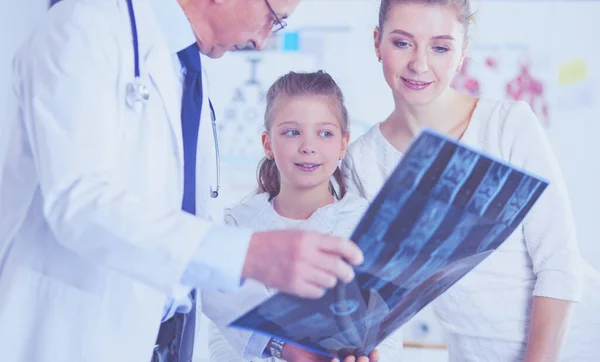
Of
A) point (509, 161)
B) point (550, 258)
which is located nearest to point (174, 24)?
point (509, 161)

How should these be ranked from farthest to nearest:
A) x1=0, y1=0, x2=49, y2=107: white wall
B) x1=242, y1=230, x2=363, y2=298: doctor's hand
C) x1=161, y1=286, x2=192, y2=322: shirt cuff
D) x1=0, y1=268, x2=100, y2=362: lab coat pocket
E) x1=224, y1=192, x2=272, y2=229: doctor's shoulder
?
x1=0, y1=0, x2=49, y2=107: white wall < x1=224, y1=192, x2=272, y2=229: doctor's shoulder < x1=161, y1=286, x2=192, y2=322: shirt cuff < x1=0, y1=268, x2=100, y2=362: lab coat pocket < x1=242, y1=230, x2=363, y2=298: doctor's hand

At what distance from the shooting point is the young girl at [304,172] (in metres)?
1.61

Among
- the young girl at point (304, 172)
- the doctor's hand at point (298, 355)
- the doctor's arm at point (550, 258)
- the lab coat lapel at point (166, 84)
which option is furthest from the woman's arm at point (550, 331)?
the lab coat lapel at point (166, 84)

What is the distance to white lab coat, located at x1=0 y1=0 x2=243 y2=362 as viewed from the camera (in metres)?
0.83

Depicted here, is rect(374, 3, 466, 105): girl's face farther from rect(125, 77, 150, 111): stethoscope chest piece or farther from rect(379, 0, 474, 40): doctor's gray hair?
rect(125, 77, 150, 111): stethoscope chest piece

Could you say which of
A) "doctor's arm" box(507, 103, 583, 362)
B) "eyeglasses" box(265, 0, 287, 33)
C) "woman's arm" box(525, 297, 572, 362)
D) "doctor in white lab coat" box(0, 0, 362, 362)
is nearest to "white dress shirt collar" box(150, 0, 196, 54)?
"doctor in white lab coat" box(0, 0, 362, 362)

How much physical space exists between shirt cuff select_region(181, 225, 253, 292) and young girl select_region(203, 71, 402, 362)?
0.72m

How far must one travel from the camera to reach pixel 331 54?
3086mm

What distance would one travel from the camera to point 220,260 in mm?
829

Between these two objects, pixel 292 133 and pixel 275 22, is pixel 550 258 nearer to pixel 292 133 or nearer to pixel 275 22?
pixel 292 133

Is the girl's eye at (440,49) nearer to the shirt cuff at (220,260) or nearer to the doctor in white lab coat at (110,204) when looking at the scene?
the doctor in white lab coat at (110,204)

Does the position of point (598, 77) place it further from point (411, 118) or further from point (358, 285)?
point (358, 285)

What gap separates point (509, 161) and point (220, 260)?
2.83 ft

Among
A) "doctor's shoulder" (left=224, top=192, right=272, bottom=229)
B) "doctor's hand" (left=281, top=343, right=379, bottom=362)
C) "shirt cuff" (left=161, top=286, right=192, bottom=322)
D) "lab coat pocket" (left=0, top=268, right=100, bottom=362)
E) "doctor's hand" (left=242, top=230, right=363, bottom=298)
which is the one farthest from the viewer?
"doctor's shoulder" (left=224, top=192, right=272, bottom=229)
